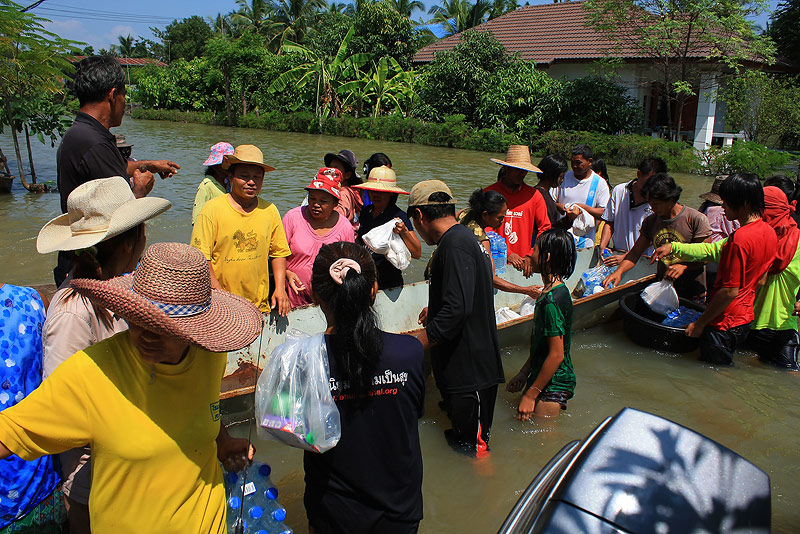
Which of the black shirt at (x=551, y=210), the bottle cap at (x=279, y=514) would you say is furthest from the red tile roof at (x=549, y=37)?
the bottle cap at (x=279, y=514)

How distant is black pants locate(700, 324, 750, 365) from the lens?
17.8ft

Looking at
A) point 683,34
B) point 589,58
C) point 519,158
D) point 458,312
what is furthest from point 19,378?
point 589,58

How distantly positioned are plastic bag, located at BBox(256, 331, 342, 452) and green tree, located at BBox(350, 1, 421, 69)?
31.7 metres

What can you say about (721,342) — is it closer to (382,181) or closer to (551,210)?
(551,210)

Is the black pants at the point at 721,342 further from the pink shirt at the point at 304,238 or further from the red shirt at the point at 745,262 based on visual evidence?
the pink shirt at the point at 304,238

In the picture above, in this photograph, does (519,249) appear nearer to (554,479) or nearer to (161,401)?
(554,479)

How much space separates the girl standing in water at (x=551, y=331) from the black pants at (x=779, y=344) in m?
2.87

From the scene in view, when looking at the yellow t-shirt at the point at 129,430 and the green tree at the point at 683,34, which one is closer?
the yellow t-shirt at the point at 129,430

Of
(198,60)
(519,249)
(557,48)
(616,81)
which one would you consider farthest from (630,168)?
(198,60)

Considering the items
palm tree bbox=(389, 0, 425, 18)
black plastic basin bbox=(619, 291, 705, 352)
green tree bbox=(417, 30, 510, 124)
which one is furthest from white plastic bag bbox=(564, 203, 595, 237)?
palm tree bbox=(389, 0, 425, 18)

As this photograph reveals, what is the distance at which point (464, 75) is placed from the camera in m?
26.6

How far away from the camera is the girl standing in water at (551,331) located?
376 cm

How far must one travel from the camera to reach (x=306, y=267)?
4715 millimetres

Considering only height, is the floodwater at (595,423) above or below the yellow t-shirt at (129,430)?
below
